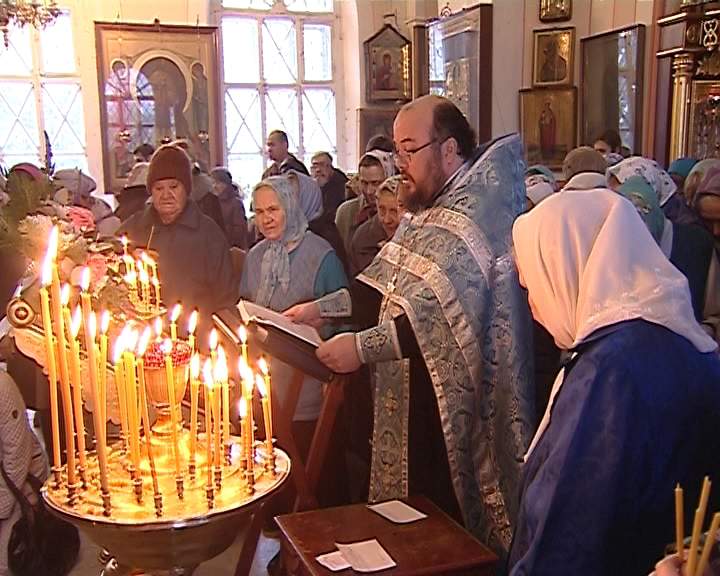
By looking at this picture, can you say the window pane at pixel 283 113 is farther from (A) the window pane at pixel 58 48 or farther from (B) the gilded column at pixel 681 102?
(B) the gilded column at pixel 681 102

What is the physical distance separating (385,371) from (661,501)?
1259 millimetres

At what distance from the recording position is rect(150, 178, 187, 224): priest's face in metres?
3.48

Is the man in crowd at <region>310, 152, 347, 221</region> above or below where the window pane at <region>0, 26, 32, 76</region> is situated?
below

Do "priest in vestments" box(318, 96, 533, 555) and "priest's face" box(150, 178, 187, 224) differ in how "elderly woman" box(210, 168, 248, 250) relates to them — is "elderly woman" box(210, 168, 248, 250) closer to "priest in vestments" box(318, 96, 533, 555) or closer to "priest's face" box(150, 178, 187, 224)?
"priest's face" box(150, 178, 187, 224)

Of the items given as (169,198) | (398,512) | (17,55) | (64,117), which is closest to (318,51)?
(64,117)

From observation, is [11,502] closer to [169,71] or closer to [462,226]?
[462,226]

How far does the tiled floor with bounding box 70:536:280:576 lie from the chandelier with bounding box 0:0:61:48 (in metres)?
5.41

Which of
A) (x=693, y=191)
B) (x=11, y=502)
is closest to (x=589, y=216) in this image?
(x=11, y=502)

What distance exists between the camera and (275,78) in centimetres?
1043

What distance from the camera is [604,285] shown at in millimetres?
1541

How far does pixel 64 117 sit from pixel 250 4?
2654 millimetres

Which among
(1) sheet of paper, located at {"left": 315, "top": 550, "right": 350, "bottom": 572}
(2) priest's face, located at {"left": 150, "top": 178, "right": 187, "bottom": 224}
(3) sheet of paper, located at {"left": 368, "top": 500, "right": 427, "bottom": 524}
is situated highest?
(2) priest's face, located at {"left": 150, "top": 178, "right": 187, "bottom": 224}

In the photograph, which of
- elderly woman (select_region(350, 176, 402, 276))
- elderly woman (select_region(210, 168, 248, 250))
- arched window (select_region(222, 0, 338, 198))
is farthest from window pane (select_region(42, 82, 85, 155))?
elderly woman (select_region(350, 176, 402, 276))

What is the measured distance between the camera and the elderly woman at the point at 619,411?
148 cm
